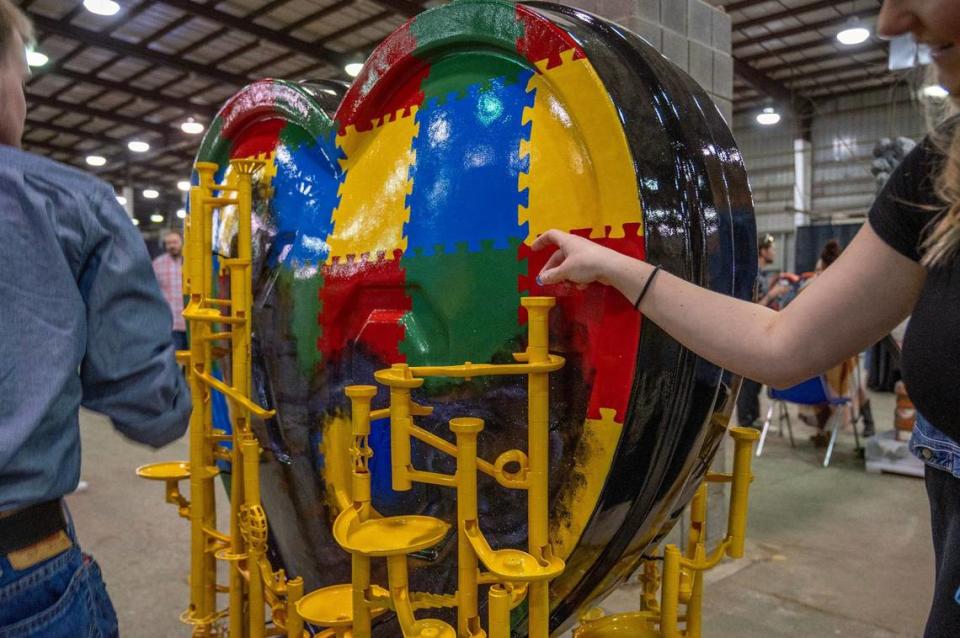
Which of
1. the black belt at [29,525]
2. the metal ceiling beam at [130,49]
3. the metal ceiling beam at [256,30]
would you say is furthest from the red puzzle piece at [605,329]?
the metal ceiling beam at [130,49]

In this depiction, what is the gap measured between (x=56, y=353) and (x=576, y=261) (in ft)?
2.51


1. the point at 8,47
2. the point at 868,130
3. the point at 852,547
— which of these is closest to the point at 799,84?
the point at 868,130

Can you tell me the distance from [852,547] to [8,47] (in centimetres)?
398

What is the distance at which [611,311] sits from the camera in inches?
46.6

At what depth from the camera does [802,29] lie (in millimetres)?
11227

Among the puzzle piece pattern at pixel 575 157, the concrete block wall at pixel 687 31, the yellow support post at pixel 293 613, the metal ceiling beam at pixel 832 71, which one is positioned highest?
the metal ceiling beam at pixel 832 71

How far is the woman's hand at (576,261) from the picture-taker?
110 cm

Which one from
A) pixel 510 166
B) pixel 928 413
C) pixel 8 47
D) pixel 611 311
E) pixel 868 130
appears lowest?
pixel 928 413

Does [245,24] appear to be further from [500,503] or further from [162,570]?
[500,503]

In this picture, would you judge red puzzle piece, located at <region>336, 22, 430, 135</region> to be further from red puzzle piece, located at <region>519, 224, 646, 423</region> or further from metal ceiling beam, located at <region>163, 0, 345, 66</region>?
metal ceiling beam, located at <region>163, 0, 345, 66</region>

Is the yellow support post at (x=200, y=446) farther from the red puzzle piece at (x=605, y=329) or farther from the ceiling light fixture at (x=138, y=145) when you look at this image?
the ceiling light fixture at (x=138, y=145)

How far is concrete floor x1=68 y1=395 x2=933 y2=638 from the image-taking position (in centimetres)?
289

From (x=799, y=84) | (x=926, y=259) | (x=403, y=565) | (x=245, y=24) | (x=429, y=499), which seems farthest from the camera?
(x=799, y=84)

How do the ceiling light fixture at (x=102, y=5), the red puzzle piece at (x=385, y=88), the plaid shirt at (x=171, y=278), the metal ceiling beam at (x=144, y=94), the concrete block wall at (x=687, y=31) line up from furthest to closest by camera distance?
the metal ceiling beam at (x=144, y=94) → the ceiling light fixture at (x=102, y=5) → the plaid shirt at (x=171, y=278) → the concrete block wall at (x=687, y=31) → the red puzzle piece at (x=385, y=88)
